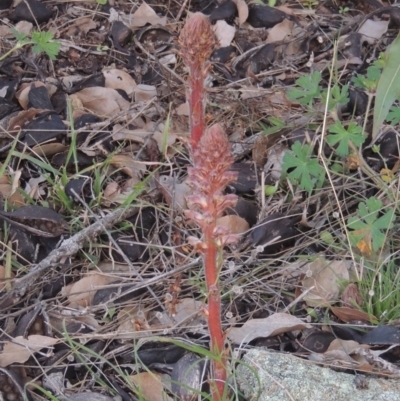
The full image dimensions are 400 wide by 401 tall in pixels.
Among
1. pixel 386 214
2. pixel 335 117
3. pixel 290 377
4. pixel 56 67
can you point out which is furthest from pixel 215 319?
pixel 56 67

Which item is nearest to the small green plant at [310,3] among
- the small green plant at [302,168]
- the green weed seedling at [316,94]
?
the green weed seedling at [316,94]

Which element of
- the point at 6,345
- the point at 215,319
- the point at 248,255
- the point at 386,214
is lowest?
the point at 6,345

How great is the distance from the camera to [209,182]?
1388mm

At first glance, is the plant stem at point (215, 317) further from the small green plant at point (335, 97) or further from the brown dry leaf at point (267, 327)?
the small green plant at point (335, 97)

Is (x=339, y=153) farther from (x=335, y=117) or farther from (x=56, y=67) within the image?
(x=56, y=67)

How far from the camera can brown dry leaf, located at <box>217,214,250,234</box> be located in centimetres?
246

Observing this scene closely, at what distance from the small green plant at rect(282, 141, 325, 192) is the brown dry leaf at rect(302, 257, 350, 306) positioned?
0.32 metres

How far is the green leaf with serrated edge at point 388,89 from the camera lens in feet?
7.06

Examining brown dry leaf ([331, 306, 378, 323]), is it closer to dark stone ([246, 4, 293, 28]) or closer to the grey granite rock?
the grey granite rock

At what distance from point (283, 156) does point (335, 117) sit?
10.0 inches

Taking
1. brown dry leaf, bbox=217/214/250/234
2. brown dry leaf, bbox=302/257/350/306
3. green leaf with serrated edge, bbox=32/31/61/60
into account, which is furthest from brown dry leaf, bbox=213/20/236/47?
brown dry leaf, bbox=302/257/350/306

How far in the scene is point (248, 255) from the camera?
94.1 inches

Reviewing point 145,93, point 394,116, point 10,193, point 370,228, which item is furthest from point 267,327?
point 145,93

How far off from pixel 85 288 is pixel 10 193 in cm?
54
